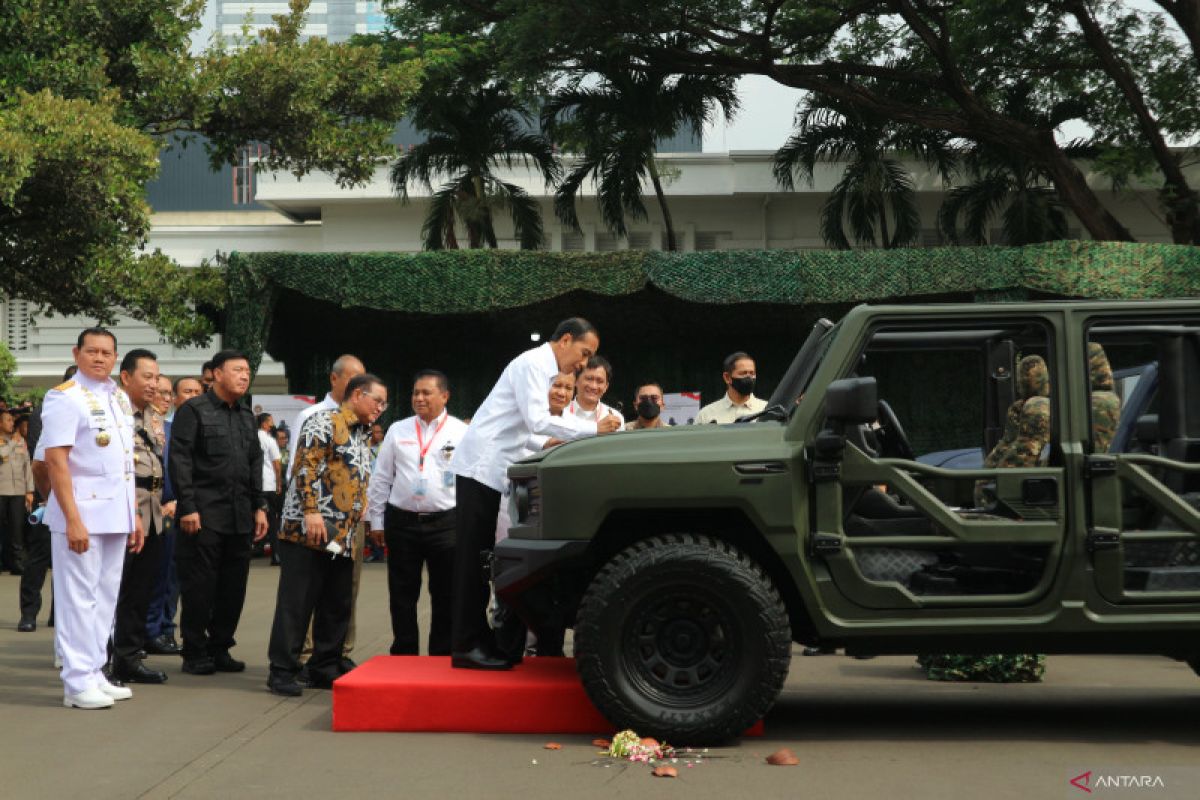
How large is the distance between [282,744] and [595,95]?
20.3 m

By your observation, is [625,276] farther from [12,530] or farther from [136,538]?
[136,538]

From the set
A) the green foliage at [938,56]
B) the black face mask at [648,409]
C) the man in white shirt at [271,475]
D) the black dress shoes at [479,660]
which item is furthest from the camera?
the green foliage at [938,56]

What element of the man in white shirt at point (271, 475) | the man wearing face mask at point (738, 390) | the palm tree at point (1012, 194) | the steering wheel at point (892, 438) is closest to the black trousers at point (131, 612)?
the man wearing face mask at point (738, 390)

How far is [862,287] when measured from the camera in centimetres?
2047

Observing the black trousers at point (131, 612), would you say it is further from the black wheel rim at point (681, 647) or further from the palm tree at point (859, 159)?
the palm tree at point (859, 159)

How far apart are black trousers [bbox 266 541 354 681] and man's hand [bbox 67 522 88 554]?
1126 millimetres

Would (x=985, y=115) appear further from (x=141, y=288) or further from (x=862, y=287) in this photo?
(x=141, y=288)

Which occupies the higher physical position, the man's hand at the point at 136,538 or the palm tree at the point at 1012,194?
the palm tree at the point at 1012,194

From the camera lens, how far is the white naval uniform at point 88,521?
25.7 ft

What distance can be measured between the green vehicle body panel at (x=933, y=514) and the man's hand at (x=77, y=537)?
254 centimetres

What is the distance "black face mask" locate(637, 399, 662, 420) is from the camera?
1046 centimetres

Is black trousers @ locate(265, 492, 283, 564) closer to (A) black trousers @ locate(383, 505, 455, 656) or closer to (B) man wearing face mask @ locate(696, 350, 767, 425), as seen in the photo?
(B) man wearing face mask @ locate(696, 350, 767, 425)

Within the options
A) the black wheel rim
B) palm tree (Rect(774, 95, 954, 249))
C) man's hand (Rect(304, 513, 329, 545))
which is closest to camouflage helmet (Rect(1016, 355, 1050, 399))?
the black wheel rim

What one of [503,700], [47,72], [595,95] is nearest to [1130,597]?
[503,700]
